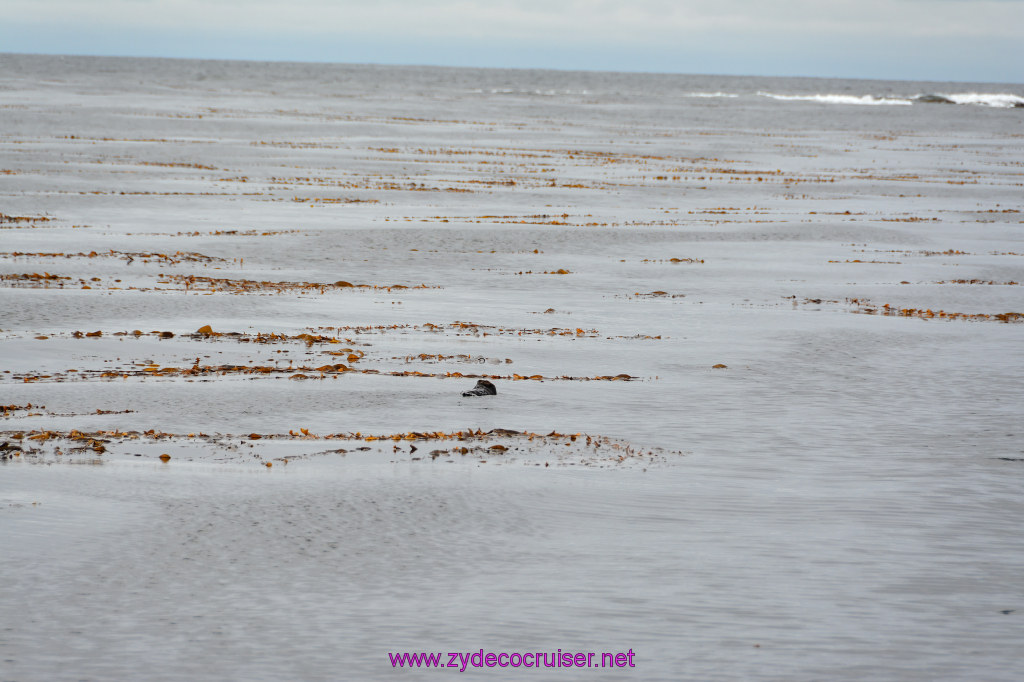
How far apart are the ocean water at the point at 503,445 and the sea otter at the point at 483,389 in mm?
119

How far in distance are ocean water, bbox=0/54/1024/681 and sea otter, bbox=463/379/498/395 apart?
12 centimetres

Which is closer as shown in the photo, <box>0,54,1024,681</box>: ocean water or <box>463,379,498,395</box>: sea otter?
<box>0,54,1024,681</box>: ocean water

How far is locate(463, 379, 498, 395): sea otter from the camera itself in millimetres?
7360

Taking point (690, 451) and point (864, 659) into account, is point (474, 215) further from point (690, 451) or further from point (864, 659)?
point (864, 659)

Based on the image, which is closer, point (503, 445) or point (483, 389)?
point (503, 445)

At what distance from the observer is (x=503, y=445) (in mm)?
6426

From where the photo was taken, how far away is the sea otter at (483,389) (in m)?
7.36

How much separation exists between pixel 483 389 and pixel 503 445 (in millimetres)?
1005

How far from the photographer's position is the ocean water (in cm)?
418

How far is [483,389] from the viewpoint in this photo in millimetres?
7387

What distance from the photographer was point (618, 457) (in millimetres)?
6297

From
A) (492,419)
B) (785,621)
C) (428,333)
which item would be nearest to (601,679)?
(785,621)

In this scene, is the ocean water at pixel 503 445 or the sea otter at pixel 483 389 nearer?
the ocean water at pixel 503 445

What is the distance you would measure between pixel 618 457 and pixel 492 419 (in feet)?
3.10
